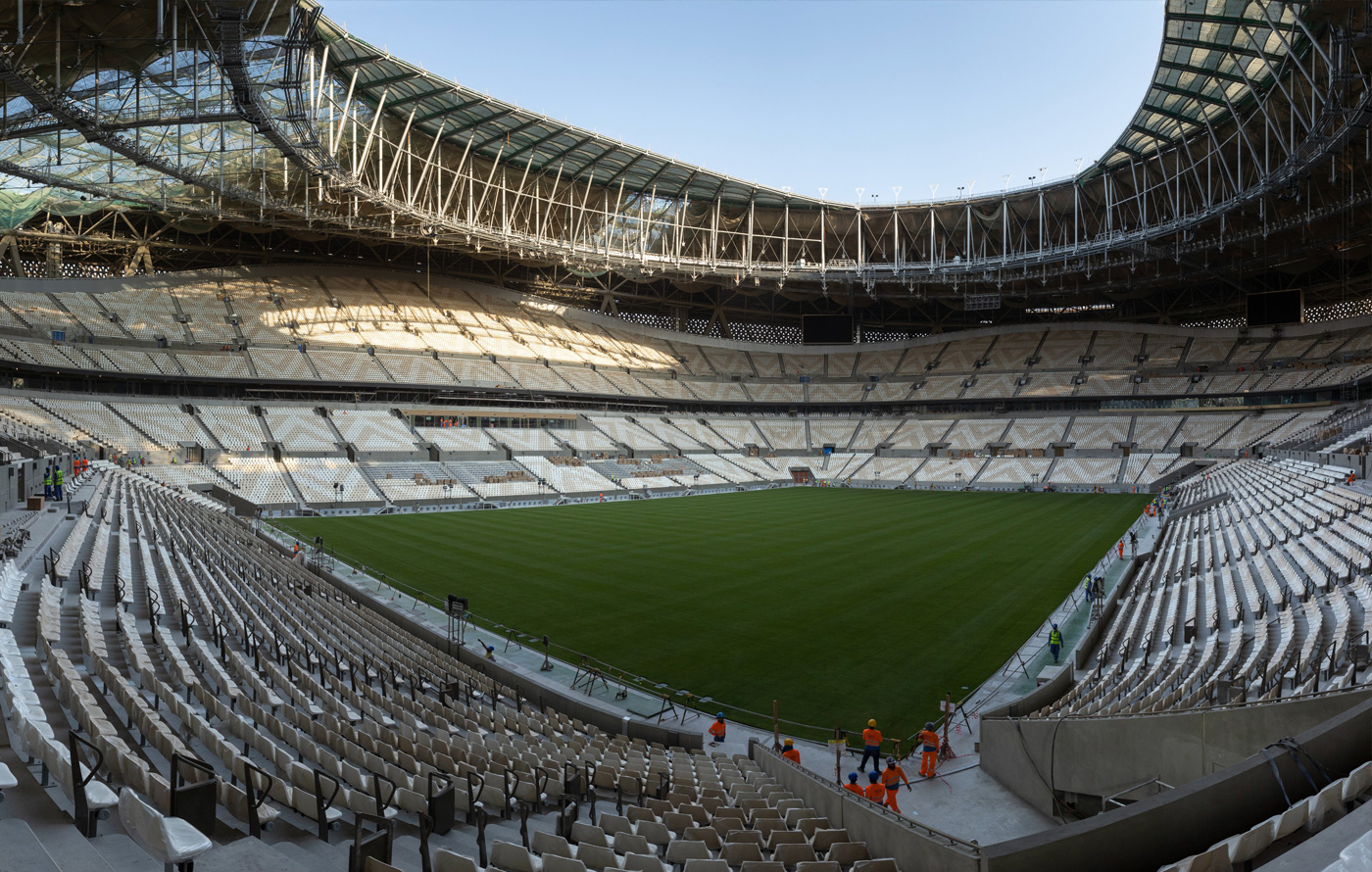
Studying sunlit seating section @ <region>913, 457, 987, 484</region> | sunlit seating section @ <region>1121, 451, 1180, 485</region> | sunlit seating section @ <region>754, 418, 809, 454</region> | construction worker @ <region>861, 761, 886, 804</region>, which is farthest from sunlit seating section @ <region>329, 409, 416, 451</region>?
sunlit seating section @ <region>1121, 451, 1180, 485</region>

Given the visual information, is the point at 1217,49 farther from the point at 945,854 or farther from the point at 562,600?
the point at 945,854

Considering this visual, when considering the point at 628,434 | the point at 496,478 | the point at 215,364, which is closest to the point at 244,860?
the point at 496,478

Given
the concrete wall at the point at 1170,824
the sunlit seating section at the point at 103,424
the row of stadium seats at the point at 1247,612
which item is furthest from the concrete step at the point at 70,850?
the sunlit seating section at the point at 103,424

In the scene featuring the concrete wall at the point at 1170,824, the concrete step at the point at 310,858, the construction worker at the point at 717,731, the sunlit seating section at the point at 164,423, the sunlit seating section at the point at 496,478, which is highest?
the concrete wall at the point at 1170,824

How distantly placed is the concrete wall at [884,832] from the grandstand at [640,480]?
0.21ft

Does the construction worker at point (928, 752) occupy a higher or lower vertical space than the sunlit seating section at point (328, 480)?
higher

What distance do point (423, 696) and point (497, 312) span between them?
5934 centimetres

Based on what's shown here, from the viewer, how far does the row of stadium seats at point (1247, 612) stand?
30.2 ft

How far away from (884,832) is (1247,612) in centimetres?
1181

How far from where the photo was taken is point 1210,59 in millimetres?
33406

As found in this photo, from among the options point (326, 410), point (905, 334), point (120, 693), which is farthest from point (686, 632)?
point (905, 334)

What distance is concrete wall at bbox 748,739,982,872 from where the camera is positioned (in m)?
4.63

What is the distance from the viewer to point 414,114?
42.0 m

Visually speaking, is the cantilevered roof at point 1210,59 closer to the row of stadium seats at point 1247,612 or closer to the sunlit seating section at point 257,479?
the row of stadium seats at point 1247,612
